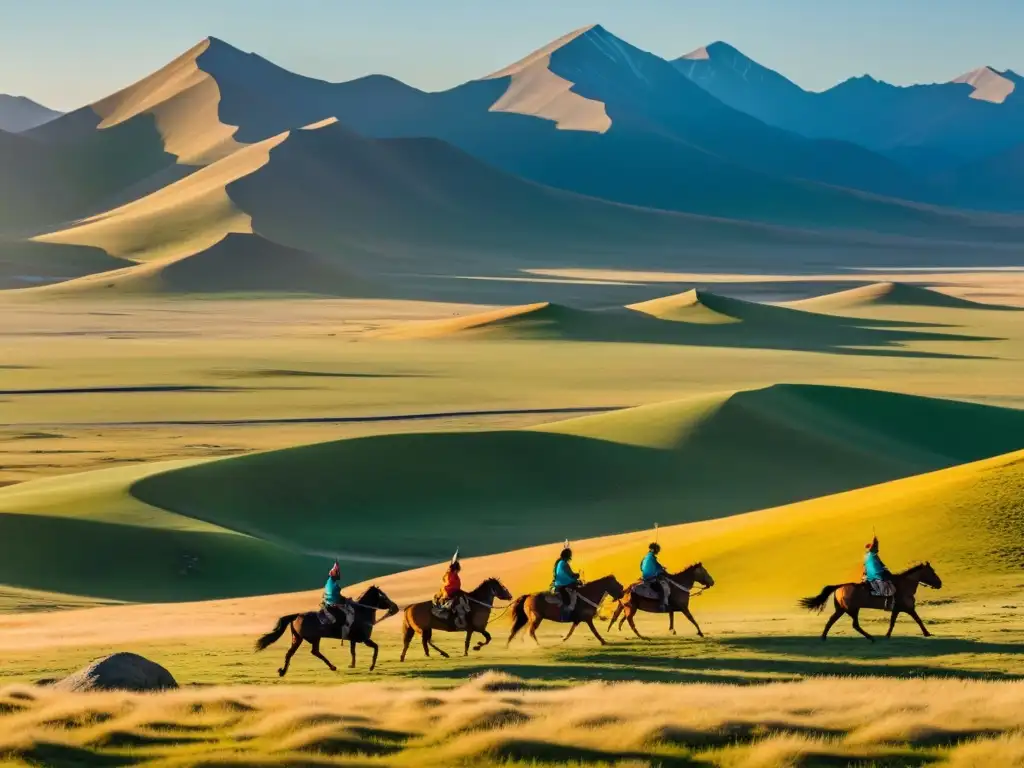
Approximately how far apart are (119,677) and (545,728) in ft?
20.7

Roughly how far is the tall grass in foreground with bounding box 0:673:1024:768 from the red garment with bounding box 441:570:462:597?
10.1 feet

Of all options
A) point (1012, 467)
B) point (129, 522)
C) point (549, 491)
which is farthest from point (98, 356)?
point (1012, 467)

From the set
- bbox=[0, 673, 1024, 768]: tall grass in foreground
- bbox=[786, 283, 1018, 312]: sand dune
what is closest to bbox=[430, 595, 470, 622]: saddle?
bbox=[0, 673, 1024, 768]: tall grass in foreground

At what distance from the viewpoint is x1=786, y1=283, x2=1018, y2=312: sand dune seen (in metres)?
171

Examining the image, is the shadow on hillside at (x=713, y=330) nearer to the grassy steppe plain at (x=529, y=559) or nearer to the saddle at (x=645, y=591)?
the grassy steppe plain at (x=529, y=559)

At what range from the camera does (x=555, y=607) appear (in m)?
25.6

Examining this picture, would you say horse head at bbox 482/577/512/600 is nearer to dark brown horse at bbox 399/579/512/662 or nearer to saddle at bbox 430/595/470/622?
dark brown horse at bbox 399/579/512/662

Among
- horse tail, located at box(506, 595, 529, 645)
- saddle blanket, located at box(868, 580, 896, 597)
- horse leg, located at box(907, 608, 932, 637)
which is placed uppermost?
saddle blanket, located at box(868, 580, 896, 597)

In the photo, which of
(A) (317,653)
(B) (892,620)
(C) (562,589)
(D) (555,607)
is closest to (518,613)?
(D) (555,607)

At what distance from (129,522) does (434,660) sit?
87.5 ft

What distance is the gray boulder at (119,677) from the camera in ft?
73.9

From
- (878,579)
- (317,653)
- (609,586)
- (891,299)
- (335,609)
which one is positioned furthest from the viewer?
(891,299)

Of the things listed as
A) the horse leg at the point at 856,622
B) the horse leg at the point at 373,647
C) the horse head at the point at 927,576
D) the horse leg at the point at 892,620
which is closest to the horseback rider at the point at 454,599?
the horse leg at the point at 373,647

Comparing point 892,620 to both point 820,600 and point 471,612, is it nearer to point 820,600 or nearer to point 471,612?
point 820,600
